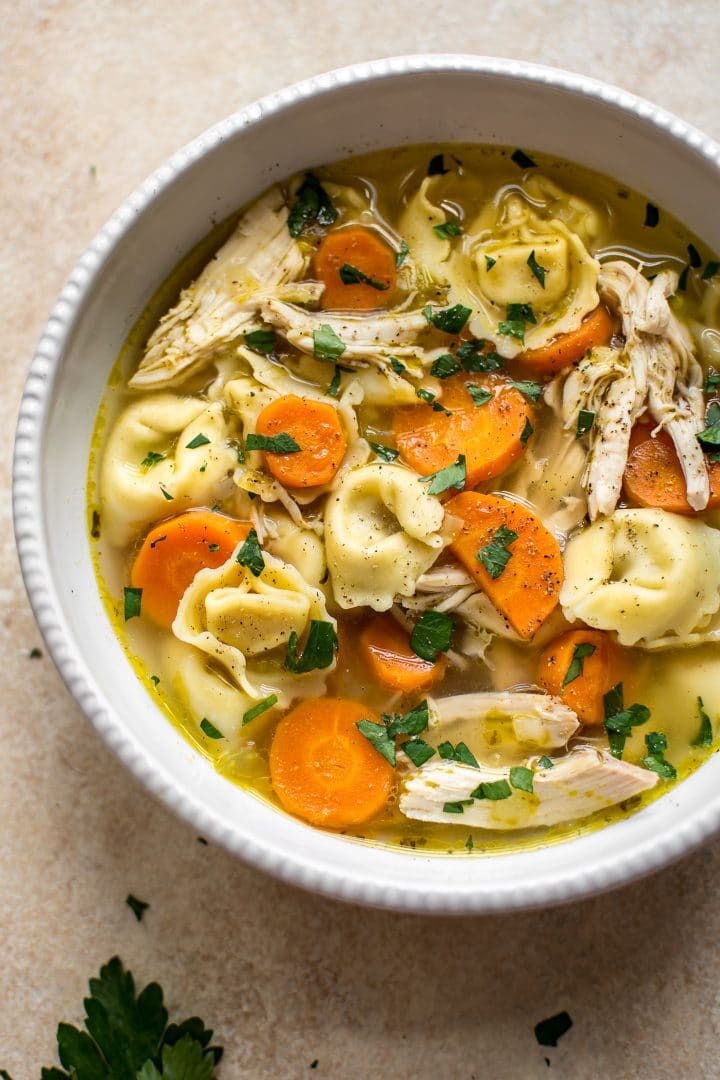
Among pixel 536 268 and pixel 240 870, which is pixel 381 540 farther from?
pixel 240 870

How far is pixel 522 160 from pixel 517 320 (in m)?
0.49

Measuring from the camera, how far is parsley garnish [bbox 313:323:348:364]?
3068 millimetres

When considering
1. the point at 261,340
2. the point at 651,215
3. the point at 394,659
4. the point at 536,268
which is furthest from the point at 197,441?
the point at 651,215

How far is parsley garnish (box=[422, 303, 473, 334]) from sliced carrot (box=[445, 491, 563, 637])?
0.50 meters

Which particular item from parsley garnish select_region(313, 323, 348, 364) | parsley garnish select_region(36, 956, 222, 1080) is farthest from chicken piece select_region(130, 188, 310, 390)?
parsley garnish select_region(36, 956, 222, 1080)

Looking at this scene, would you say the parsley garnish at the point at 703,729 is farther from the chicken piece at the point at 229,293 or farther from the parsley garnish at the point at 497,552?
the chicken piece at the point at 229,293

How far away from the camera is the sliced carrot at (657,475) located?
3043mm

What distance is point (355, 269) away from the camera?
315 centimetres

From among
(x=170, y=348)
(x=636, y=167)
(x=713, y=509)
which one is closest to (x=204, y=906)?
(x=170, y=348)

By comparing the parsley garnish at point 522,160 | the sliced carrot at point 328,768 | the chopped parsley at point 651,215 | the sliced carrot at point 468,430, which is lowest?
the sliced carrot at point 328,768

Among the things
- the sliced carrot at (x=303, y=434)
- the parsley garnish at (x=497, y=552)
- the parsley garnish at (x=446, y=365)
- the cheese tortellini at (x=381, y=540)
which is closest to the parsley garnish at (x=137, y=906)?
the cheese tortellini at (x=381, y=540)

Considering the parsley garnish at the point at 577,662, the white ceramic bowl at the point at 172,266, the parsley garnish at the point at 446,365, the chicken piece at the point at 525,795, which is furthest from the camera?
the parsley garnish at the point at 446,365

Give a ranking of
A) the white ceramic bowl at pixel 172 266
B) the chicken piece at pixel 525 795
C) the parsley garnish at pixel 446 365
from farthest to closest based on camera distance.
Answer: the parsley garnish at pixel 446 365, the chicken piece at pixel 525 795, the white ceramic bowl at pixel 172 266

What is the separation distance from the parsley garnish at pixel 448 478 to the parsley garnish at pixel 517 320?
1.31 ft
